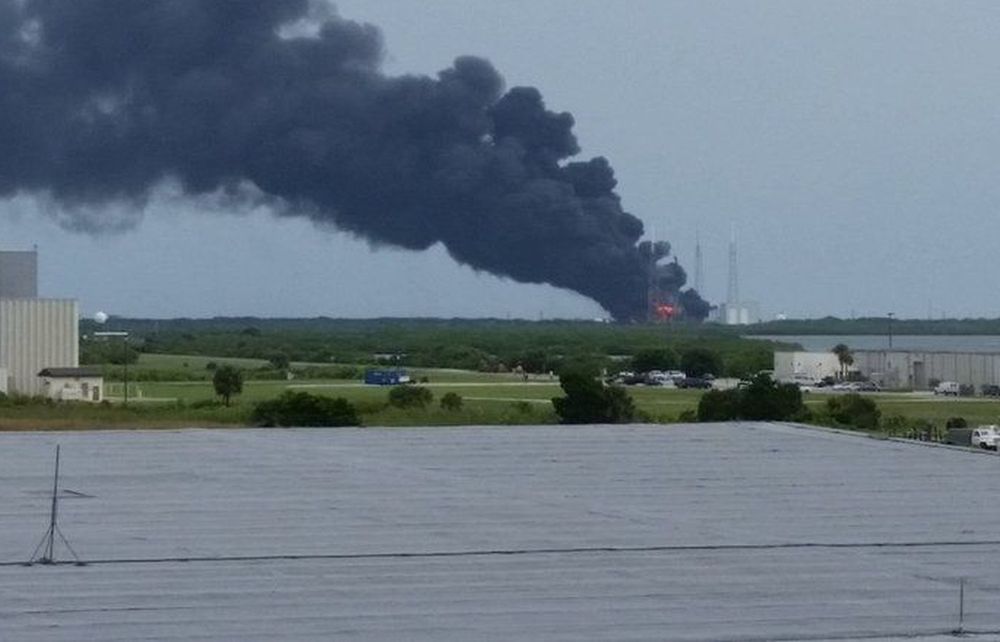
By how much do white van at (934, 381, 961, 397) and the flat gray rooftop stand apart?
2328 inches

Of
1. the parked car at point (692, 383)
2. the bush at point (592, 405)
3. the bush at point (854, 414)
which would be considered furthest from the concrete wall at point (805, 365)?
the bush at point (592, 405)

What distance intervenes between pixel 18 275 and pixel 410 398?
60.5ft

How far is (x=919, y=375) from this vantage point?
92500 mm

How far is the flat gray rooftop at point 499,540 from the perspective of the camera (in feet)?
38.5

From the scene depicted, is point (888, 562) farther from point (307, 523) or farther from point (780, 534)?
point (307, 523)

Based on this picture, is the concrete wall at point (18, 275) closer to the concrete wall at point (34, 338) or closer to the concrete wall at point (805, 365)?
the concrete wall at point (34, 338)

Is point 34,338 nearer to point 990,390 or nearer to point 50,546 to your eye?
point 990,390

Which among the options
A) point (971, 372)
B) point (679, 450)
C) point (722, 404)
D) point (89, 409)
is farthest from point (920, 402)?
point (679, 450)

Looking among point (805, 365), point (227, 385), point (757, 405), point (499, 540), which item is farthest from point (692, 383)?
point (499, 540)

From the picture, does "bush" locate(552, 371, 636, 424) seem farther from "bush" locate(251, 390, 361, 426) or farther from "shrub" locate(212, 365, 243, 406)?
"shrub" locate(212, 365, 243, 406)

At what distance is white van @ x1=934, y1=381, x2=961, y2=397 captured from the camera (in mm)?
81481

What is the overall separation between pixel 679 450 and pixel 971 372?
220 feet

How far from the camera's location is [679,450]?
23.2 meters

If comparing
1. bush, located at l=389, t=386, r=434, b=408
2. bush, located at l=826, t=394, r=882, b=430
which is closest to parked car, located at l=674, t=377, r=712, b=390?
bush, located at l=389, t=386, r=434, b=408
